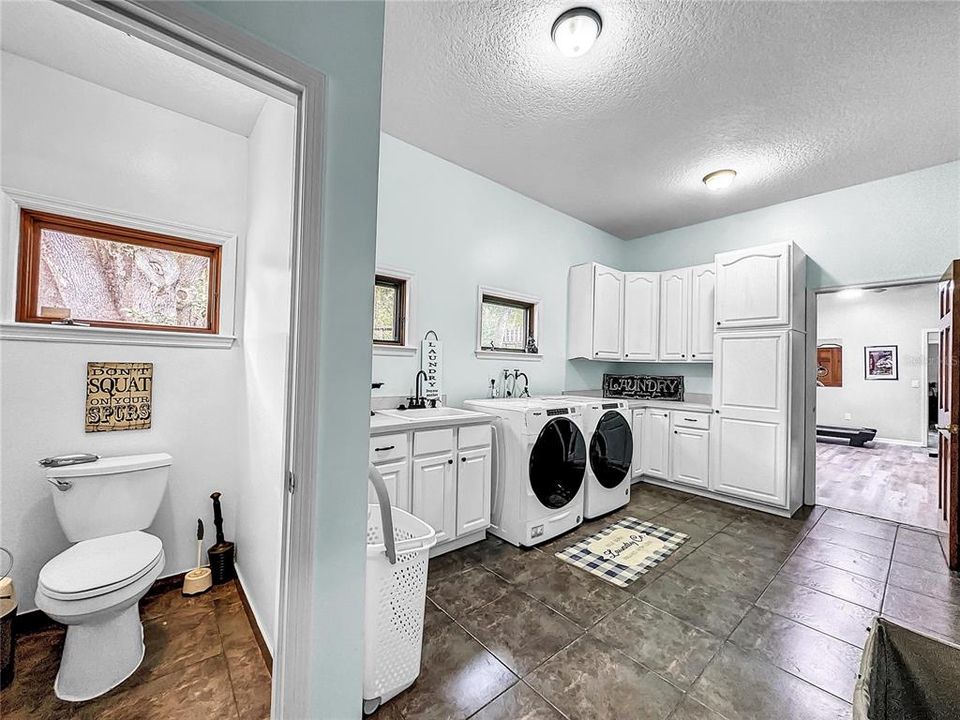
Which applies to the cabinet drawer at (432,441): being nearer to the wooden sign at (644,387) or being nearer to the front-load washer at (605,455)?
the front-load washer at (605,455)

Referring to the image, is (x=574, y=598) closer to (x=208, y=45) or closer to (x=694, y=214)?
(x=208, y=45)

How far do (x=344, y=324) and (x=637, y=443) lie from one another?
378 centimetres

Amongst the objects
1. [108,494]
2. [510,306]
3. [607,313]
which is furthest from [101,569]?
[607,313]

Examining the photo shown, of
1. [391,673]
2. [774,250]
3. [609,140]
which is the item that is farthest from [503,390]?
[774,250]

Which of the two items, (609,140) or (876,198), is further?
(876,198)

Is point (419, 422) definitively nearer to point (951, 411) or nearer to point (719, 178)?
point (719, 178)

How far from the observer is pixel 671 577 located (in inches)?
94.0

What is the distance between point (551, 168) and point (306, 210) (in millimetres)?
2598

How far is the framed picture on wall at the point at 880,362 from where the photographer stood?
6.93m

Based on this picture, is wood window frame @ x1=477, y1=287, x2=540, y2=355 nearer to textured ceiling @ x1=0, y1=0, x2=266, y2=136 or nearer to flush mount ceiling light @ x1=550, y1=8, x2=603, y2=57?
flush mount ceiling light @ x1=550, y1=8, x2=603, y2=57

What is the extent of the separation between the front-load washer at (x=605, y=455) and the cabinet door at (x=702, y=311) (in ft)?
3.85

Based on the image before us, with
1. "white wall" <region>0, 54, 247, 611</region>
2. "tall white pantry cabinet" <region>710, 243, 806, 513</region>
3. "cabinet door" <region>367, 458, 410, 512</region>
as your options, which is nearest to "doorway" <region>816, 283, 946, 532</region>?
"tall white pantry cabinet" <region>710, 243, 806, 513</region>

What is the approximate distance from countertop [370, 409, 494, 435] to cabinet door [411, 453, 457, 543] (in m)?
0.19

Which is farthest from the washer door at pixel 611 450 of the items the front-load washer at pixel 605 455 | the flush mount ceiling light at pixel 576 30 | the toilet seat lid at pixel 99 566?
the toilet seat lid at pixel 99 566
